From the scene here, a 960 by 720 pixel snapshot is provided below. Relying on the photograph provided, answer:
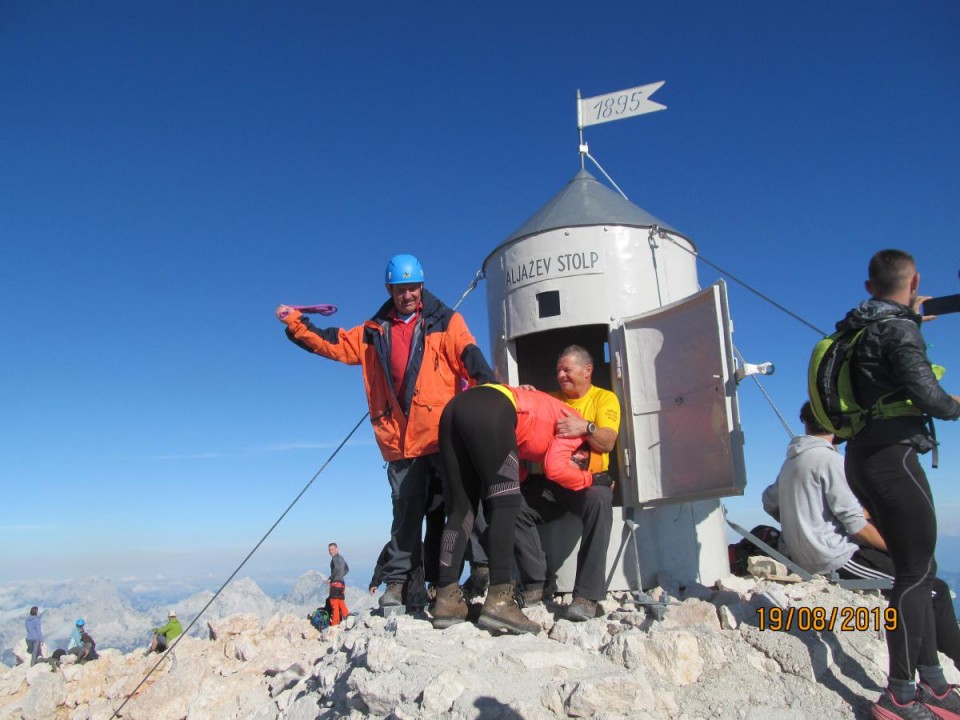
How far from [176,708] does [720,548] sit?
14.1 feet

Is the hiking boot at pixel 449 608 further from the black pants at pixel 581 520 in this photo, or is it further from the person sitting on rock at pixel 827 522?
the person sitting on rock at pixel 827 522

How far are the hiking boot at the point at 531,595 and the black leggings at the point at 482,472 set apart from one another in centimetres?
67

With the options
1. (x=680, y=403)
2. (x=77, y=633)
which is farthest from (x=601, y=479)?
(x=77, y=633)

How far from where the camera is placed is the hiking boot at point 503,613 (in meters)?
3.76

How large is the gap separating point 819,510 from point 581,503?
1.37 metres

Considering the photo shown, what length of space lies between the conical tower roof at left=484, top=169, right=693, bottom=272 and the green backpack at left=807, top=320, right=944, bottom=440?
2540mm

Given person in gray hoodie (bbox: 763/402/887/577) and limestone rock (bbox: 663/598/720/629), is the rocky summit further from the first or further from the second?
person in gray hoodie (bbox: 763/402/887/577)

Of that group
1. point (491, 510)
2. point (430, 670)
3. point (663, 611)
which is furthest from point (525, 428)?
point (430, 670)

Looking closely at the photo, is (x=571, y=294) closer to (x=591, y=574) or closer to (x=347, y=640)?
(x=591, y=574)

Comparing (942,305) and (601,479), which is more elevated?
(942,305)

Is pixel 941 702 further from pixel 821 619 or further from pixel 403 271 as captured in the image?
pixel 403 271

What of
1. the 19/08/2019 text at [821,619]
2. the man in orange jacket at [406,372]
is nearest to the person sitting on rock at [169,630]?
the man in orange jacket at [406,372]

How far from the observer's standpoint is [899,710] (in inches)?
116

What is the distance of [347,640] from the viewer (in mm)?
4164
